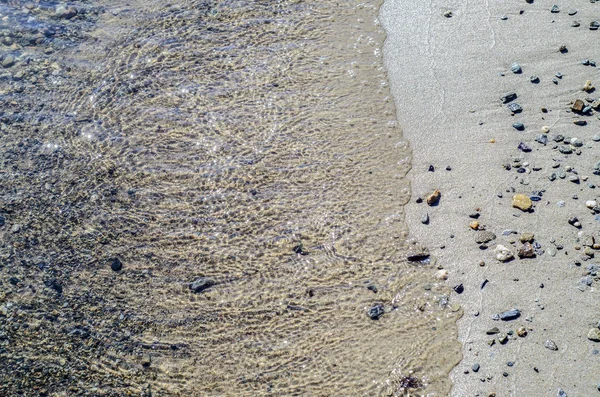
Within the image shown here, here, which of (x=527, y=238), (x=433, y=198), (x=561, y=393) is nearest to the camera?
(x=561, y=393)

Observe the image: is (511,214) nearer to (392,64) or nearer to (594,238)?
(594,238)

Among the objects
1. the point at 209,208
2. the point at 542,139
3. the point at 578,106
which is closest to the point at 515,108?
the point at 542,139

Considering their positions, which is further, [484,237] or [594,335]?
[484,237]

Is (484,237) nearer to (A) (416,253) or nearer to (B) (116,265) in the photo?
(A) (416,253)

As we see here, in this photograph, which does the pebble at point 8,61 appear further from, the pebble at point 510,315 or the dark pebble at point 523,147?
the pebble at point 510,315

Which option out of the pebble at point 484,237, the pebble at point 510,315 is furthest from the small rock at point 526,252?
the pebble at point 510,315
